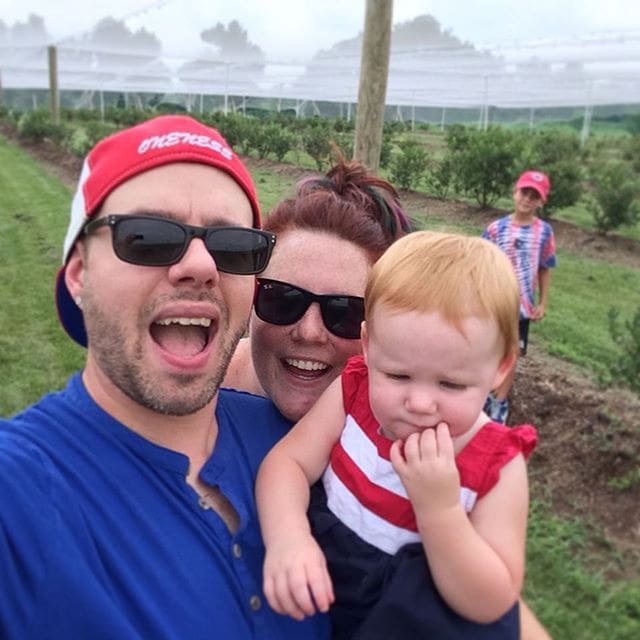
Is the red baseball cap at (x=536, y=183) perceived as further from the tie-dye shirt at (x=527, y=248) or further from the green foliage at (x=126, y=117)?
the green foliage at (x=126, y=117)

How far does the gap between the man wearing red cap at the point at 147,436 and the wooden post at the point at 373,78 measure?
12.6ft

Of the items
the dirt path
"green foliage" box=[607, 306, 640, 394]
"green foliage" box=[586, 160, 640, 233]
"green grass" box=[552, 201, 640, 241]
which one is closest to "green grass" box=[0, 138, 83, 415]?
the dirt path

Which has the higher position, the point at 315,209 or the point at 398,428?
the point at 315,209

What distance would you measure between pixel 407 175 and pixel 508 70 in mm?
14624

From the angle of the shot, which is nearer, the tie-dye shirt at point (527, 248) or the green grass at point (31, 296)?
the green grass at point (31, 296)

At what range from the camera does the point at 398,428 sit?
1.61 metres

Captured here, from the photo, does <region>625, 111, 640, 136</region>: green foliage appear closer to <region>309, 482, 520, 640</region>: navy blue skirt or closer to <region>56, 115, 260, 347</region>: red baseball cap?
<region>56, 115, 260, 347</region>: red baseball cap

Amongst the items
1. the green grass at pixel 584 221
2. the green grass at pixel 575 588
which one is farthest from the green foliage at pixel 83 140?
the green grass at pixel 575 588

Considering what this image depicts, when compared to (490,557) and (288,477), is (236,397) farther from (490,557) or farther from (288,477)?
(490,557)

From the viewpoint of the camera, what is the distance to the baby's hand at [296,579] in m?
1.47

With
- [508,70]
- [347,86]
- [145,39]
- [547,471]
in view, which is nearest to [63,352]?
[547,471]

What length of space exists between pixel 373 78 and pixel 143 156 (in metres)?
4.47

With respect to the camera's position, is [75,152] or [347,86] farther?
[347,86]

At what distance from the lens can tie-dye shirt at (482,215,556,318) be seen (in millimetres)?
6672
